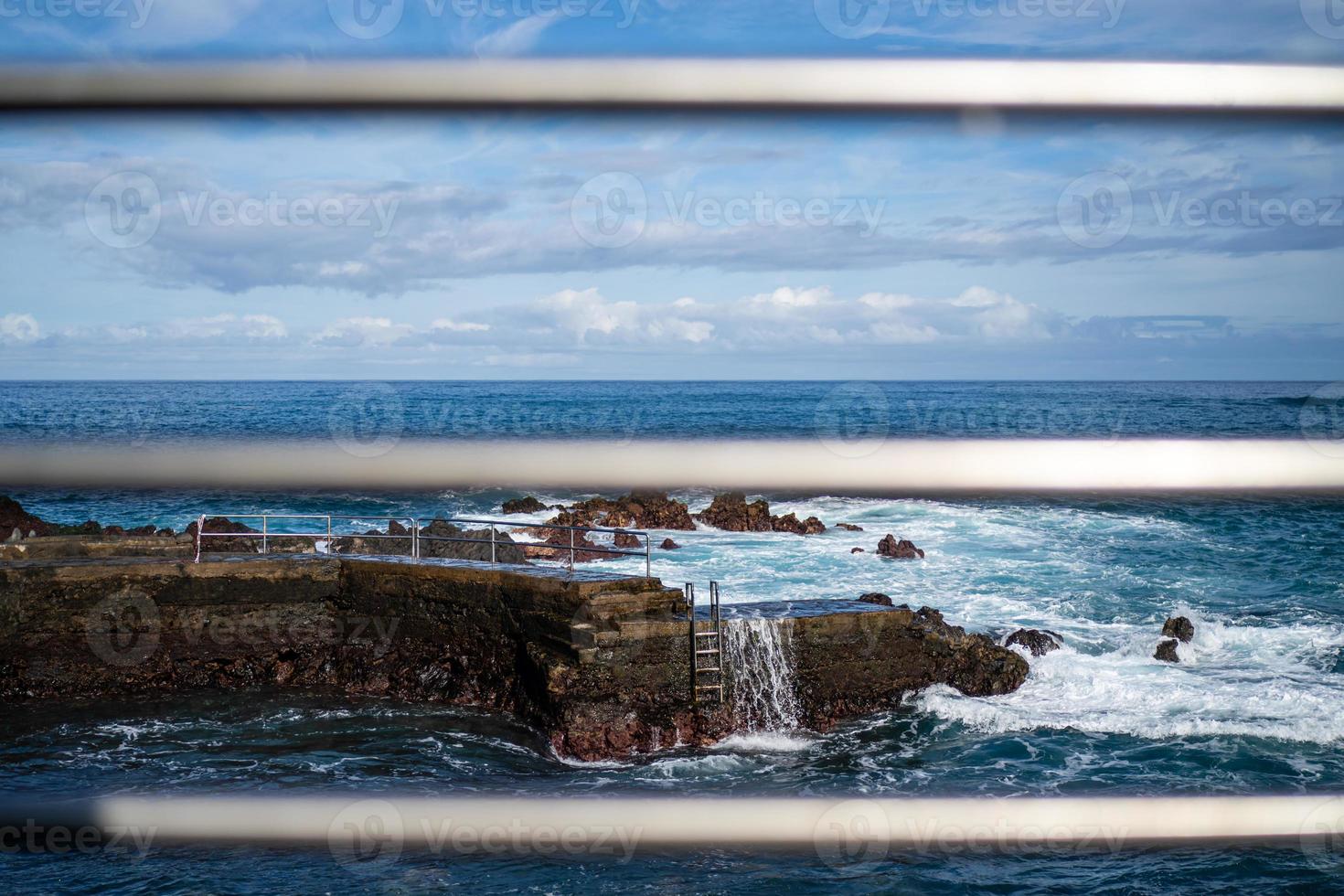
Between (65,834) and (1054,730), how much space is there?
1441 cm

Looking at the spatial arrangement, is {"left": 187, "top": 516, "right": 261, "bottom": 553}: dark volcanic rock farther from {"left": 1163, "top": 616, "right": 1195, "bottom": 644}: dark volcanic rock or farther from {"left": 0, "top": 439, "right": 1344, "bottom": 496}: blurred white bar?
{"left": 0, "top": 439, "right": 1344, "bottom": 496}: blurred white bar

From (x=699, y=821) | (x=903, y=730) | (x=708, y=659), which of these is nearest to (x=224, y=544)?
(x=708, y=659)

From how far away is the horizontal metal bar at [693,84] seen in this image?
1.92ft

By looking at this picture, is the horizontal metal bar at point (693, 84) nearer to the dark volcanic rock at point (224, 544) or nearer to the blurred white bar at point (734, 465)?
the blurred white bar at point (734, 465)

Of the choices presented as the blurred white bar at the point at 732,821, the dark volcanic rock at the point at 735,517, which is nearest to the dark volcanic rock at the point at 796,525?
the dark volcanic rock at the point at 735,517

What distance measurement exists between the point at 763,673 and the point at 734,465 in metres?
12.8

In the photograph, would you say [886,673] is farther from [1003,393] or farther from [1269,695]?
[1003,393]

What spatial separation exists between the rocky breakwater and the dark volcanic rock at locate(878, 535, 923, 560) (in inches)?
322

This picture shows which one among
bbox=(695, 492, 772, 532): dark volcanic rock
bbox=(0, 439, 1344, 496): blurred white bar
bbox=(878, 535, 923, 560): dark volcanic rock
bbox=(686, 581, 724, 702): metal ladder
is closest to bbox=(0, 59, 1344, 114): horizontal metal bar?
bbox=(0, 439, 1344, 496): blurred white bar

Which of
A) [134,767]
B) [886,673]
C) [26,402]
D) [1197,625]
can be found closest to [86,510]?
[26,402]

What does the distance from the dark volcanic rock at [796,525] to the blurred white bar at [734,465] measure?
25.5 m

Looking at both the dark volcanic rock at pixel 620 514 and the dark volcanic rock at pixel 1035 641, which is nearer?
the dark volcanic rock at pixel 1035 641

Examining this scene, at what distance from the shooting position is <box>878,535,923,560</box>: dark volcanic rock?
23.8 meters

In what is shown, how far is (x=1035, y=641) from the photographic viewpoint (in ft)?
54.8
